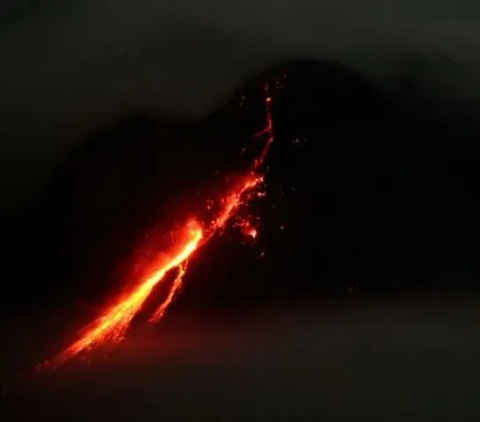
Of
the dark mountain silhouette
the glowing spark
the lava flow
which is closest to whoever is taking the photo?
the lava flow

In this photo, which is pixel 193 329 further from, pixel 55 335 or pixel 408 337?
pixel 408 337

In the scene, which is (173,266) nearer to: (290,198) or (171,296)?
(171,296)

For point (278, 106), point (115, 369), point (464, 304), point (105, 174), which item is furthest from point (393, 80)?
point (115, 369)

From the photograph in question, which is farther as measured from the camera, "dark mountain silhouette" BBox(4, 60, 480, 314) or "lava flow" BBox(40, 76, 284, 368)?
"dark mountain silhouette" BBox(4, 60, 480, 314)

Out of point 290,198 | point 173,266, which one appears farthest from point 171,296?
point 290,198

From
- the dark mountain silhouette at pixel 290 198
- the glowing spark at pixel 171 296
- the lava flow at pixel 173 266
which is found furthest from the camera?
the dark mountain silhouette at pixel 290 198

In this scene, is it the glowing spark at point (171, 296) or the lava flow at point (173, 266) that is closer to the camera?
the lava flow at point (173, 266)

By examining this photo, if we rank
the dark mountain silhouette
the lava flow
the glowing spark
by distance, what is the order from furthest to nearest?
the dark mountain silhouette, the glowing spark, the lava flow
